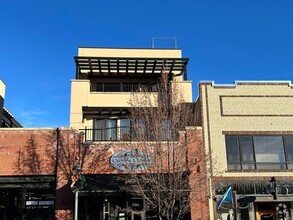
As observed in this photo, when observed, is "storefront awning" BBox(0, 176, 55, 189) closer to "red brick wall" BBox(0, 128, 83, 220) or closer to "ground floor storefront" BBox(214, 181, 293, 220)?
"red brick wall" BBox(0, 128, 83, 220)

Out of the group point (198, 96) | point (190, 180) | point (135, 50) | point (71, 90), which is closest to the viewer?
point (190, 180)

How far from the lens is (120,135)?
23.7 metres

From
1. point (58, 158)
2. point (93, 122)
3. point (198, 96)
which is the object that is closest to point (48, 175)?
point (58, 158)

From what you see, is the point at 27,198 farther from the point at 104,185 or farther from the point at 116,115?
the point at 116,115

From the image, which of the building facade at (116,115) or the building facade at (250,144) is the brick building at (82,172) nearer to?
the building facade at (116,115)

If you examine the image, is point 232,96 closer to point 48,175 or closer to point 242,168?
point 242,168

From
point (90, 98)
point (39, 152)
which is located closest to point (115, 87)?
point (90, 98)

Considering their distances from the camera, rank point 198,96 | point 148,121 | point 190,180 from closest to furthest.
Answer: point 148,121 → point 190,180 → point 198,96

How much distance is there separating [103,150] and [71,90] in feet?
23.0

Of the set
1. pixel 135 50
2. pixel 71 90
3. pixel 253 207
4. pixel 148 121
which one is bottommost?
pixel 253 207

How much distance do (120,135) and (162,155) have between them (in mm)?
5499

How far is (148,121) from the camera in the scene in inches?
758

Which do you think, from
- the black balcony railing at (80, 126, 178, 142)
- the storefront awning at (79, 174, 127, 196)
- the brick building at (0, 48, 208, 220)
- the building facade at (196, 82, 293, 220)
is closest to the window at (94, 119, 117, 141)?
the black balcony railing at (80, 126, 178, 142)

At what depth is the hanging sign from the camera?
19.1 m
